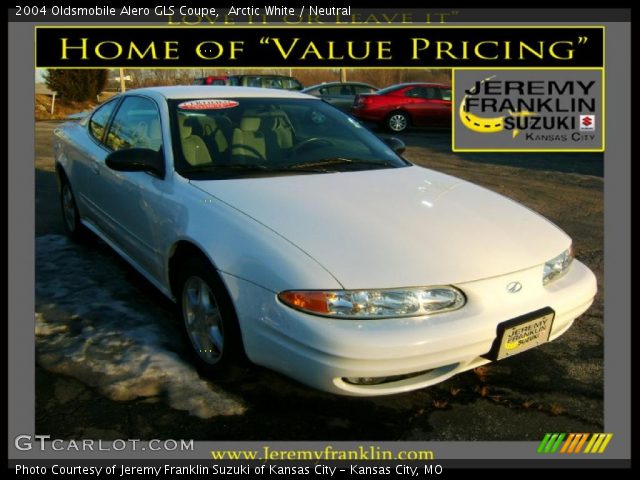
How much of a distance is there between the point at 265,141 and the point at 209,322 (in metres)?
1.22

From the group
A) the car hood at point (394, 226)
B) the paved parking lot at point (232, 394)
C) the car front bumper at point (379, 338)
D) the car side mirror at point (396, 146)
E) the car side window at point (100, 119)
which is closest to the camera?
the car front bumper at point (379, 338)

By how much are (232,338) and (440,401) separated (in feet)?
3.36

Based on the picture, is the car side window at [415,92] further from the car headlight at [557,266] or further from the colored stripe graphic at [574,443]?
the colored stripe graphic at [574,443]

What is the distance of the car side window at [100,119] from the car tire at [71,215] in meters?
0.65

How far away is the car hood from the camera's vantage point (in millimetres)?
2146

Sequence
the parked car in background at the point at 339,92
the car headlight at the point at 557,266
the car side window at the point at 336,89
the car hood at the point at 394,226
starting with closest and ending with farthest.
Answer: the car hood at the point at 394,226 < the car headlight at the point at 557,266 < the parked car in background at the point at 339,92 < the car side window at the point at 336,89

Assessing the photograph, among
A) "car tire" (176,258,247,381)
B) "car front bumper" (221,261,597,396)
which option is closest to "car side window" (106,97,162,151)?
"car tire" (176,258,247,381)

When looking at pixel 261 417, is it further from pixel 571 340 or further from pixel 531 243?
pixel 571 340

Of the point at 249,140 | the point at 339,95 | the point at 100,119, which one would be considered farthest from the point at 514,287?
the point at 339,95

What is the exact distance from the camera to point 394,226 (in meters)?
2.42

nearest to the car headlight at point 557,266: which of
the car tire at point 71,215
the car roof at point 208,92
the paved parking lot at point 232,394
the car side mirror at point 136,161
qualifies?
the paved parking lot at point 232,394

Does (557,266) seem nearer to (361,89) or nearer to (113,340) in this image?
(113,340)

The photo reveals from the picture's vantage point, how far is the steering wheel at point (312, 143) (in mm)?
3281

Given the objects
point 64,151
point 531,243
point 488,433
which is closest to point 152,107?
point 64,151
